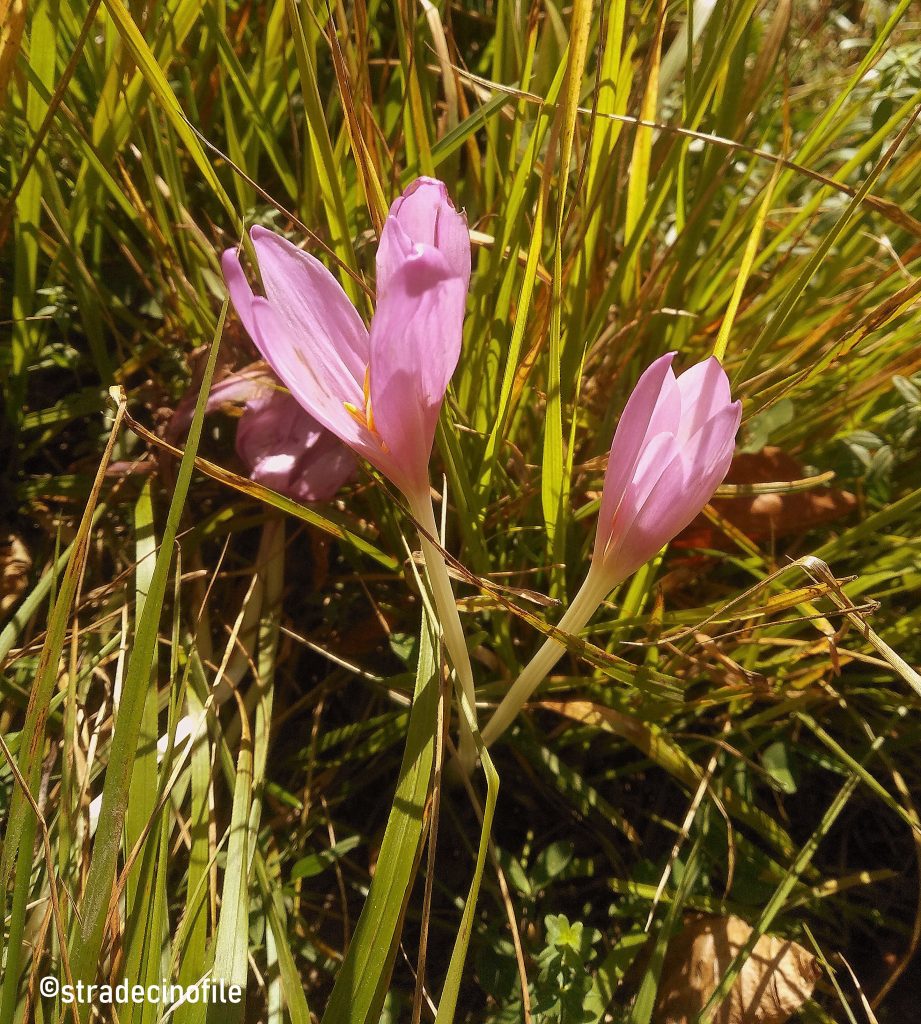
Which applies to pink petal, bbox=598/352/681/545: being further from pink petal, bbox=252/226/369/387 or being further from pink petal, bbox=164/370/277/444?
pink petal, bbox=164/370/277/444

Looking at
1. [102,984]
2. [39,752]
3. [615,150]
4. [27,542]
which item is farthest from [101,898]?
[615,150]

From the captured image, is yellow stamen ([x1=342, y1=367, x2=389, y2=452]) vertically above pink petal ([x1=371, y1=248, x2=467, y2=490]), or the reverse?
pink petal ([x1=371, y1=248, x2=467, y2=490])

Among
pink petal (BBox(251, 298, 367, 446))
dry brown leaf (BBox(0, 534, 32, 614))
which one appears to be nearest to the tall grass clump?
dry brown leaf (BBox(0, 534, 32, 614))

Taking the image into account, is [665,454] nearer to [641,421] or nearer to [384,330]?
[641,421]

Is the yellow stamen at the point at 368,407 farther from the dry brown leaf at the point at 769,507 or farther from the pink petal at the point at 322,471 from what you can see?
the dry brown leaf at the point at 769,507

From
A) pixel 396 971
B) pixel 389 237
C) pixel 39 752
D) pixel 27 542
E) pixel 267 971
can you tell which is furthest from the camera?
pixel 27 542

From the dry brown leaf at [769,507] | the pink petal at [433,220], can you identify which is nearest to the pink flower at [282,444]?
the pink petal at [433,220]

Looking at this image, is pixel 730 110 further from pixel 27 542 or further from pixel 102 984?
pixel 102 984
